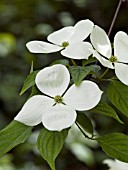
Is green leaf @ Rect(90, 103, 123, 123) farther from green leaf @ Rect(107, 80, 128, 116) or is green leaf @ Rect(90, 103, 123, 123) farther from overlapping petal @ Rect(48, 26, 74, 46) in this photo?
overlapping petal @ Rect(48, 26, 74, 46)

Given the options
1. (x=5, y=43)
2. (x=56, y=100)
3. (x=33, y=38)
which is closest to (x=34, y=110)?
(x=56, y=100)

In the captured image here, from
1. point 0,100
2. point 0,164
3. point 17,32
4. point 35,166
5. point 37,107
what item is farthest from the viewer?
point 17,32

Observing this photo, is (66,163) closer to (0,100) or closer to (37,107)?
(0,100)

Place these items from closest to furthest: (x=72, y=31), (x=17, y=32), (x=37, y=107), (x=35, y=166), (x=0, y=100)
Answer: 1. (x=37, y=107)
2. (x=72, y=31)
3. (x=35, y=166)
4. (x=0, y=100)
5. (x=17, y=32)

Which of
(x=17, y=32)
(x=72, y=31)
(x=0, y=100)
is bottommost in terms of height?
(x=0, y=100)

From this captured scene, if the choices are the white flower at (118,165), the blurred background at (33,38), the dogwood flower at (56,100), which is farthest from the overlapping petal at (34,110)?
the blurred background at (33,38)

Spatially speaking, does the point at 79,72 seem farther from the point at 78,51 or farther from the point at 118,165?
the point at 118,165

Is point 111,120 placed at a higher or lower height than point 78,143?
lower

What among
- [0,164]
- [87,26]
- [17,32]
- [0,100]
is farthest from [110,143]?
[17,32]
